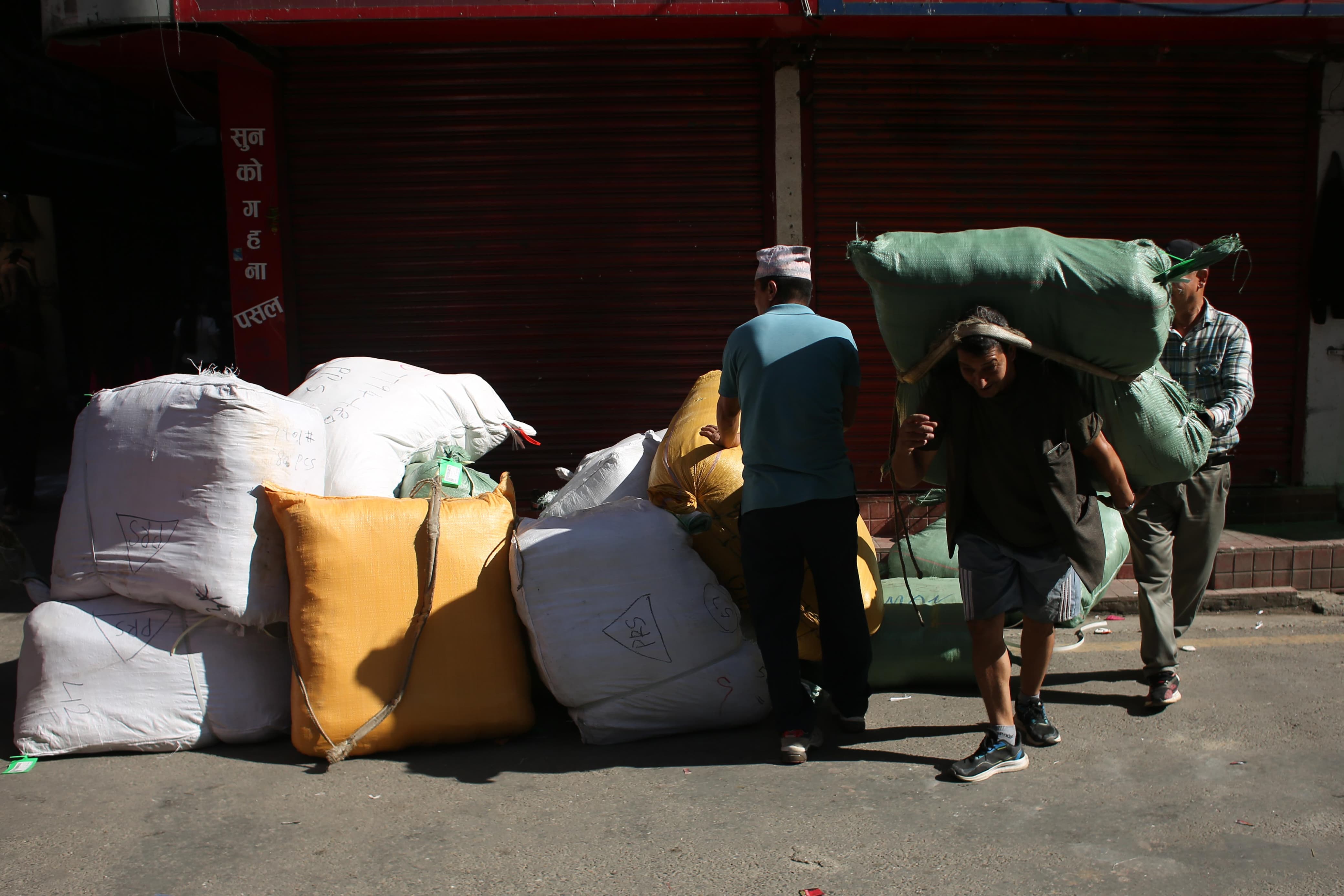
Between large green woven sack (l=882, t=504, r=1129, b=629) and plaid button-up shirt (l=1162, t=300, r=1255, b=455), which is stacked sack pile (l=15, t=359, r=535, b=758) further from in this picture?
plaid button-up shirt (l=1162, t=300, r=1255, b=455)

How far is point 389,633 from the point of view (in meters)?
3.46

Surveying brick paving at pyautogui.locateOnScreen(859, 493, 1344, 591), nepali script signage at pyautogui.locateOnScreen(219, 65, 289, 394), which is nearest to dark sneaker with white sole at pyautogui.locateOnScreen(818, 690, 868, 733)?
brick paving at pyautogui.locateOnScreen(859, 493, 1344, 591)

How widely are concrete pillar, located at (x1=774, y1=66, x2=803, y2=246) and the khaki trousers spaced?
283cm

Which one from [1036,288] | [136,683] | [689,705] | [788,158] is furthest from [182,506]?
[788,158]

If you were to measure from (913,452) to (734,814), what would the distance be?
4.20 feet

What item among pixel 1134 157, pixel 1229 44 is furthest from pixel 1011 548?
pixel 1229 44

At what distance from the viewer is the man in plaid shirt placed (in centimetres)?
376

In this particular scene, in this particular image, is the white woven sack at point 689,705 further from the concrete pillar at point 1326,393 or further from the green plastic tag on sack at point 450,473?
the concrete pillar at point 1326,393

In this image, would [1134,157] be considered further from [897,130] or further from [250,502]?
[250,502]

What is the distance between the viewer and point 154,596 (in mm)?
3559

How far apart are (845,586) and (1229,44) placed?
4.84 meters

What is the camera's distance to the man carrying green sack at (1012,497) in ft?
10.3

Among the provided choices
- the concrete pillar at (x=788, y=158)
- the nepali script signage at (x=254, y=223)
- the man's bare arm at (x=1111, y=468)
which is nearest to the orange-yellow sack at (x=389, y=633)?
the man's bare arm at (x=1111, y=468)

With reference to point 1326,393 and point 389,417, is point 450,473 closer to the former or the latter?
point 389,417
